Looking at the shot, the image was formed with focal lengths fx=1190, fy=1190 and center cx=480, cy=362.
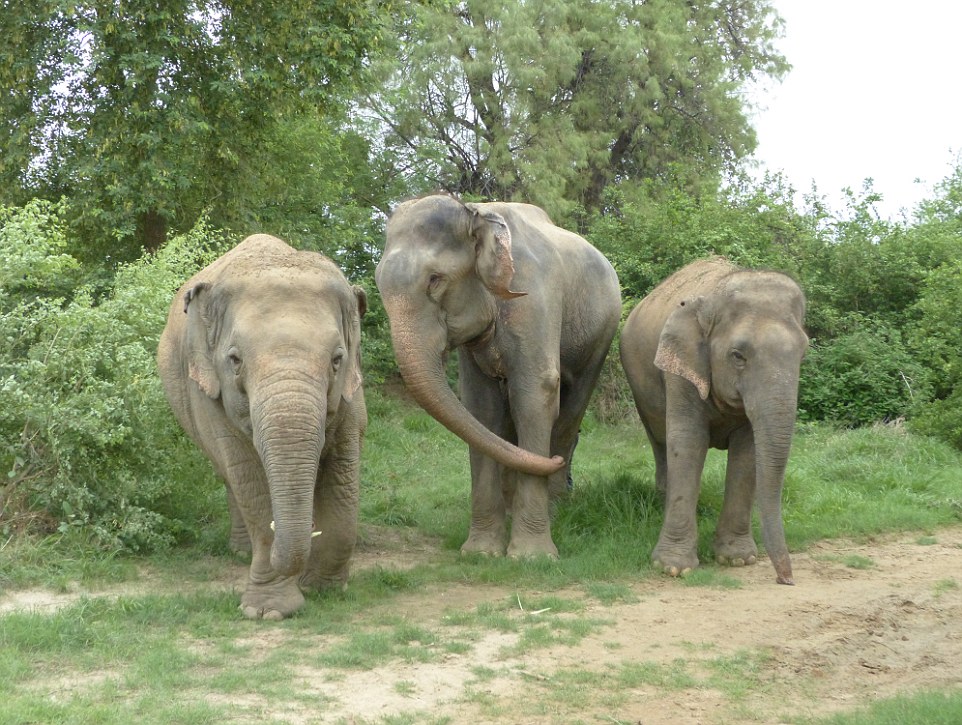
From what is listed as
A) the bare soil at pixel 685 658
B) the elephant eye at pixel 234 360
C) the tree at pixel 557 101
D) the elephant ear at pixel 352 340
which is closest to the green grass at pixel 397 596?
the bare soil at pixel 685 658

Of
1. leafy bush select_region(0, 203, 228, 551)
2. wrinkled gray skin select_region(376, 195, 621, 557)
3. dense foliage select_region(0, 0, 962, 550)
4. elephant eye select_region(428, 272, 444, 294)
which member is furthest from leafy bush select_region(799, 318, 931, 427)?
leafy bush select_region(0, 203, 228, 551)

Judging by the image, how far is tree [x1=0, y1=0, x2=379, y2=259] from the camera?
1294cm

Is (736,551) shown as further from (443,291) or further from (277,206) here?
(277,206)

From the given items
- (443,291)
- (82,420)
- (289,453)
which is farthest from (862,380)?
(289,453)

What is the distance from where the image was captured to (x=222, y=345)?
673cm

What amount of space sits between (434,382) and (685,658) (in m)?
2.51

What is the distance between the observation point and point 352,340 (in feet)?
22.9

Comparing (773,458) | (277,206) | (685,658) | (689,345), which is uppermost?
(277,206)

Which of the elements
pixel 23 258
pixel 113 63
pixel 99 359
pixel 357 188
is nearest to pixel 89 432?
pixel 99 359

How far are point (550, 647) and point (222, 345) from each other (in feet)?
8.11

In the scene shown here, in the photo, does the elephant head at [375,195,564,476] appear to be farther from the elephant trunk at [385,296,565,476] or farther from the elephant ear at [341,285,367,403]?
the elephant ear at [341,285,367,403]

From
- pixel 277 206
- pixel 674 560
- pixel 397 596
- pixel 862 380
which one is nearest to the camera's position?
pixel 397 596

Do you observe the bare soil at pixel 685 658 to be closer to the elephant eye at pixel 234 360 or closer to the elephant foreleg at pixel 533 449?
the elephant foreleg at pixel 533 449

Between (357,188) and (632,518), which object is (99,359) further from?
(357,188)
